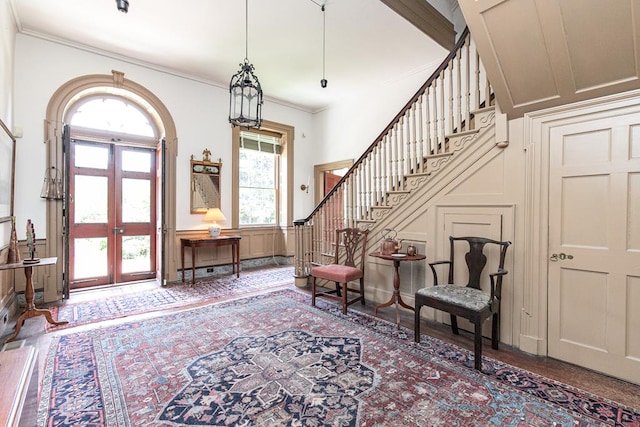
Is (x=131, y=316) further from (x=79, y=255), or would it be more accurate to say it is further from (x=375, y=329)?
(x=375, y=329)

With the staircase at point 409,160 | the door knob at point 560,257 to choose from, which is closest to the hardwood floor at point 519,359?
the door knob at point 560,257

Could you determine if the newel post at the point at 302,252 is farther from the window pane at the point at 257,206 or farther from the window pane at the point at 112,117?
the window pane at the point at 112,117

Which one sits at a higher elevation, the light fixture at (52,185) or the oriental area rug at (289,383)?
the light fixture at (52,185)

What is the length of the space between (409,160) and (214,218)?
3781mm

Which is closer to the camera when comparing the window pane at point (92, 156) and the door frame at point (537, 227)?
the door frame at point (537, 227)

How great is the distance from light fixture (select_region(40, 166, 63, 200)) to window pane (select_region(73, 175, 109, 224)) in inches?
18.9

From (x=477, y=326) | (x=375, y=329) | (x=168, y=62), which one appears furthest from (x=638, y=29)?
(x=168, y=62)

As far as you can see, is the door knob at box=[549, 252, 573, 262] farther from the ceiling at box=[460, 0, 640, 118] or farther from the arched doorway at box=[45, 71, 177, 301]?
the arched doorway at box=[45, 71, 177, 301]

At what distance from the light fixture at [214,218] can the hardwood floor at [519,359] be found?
2.09m

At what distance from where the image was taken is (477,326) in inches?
95.4

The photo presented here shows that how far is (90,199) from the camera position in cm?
491

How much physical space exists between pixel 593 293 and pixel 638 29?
6.39 feet

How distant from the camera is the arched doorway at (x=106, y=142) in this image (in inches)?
169

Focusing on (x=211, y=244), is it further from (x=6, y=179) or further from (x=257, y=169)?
(x=6, y=179)
